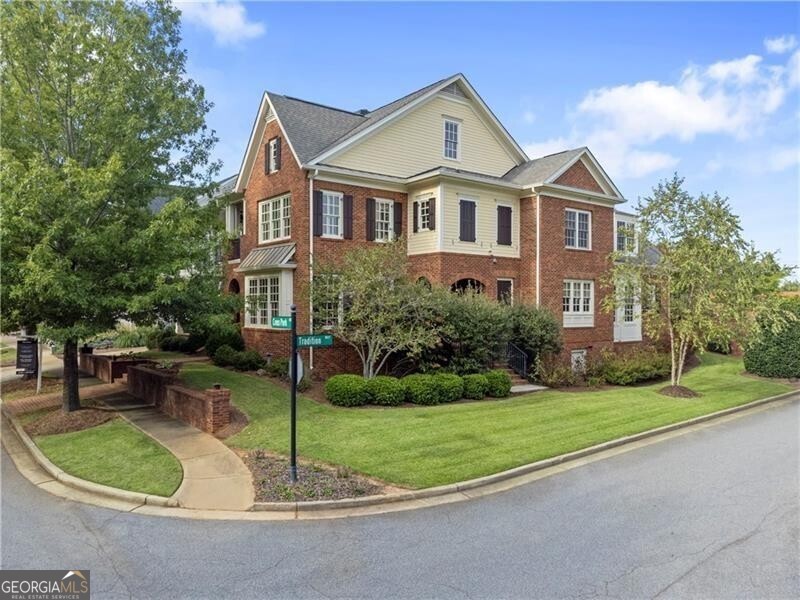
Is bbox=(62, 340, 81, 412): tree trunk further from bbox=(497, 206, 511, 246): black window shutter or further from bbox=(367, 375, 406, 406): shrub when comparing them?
bbox=(497, 206, 511, 246): black window shutter

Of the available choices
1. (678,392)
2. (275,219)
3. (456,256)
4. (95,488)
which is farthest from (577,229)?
(95,488)

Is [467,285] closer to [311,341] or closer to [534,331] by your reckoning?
[534,331]

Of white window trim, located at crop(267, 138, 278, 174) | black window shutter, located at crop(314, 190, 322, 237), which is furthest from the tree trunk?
A: white window trim, located at crop(267, 138, 278, 174)

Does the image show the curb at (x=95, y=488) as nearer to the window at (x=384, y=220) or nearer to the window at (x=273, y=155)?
the window at (x=384, y=220)

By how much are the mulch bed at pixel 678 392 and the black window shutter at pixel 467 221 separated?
839 cm

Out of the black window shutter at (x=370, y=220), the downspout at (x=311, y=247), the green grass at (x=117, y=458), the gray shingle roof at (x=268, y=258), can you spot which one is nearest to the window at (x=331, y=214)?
the downspout at (x=311, y=247)

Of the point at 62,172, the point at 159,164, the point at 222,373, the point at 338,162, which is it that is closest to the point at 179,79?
the point at 159,164

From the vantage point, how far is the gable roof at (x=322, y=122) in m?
18.9

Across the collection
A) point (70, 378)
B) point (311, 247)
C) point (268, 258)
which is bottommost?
point (70, 378)

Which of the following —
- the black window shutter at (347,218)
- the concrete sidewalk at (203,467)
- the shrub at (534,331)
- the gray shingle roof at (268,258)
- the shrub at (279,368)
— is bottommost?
the concrete sidewalk at (203,467)

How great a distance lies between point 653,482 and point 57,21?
1525cm

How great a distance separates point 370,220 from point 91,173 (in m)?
9.85

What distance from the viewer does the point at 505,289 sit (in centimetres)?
2156

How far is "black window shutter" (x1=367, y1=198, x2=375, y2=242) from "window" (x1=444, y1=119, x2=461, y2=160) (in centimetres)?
447
